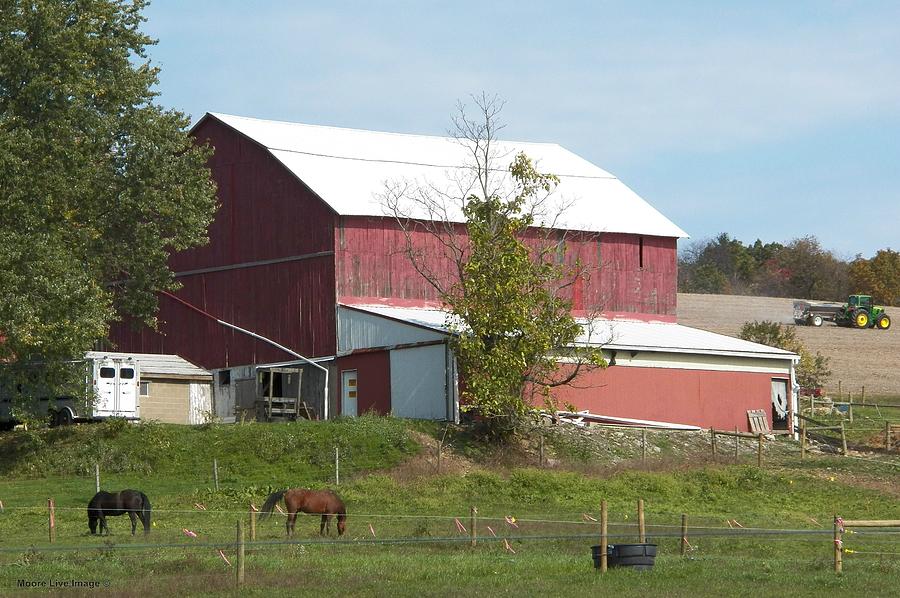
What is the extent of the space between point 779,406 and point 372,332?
52.7 ft

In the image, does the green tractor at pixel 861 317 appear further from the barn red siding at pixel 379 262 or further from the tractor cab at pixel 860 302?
the barn red siding at pixel 379 262

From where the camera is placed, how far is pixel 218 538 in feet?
89.6

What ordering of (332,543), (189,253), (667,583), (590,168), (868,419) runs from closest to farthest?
(667,583)
(332,543)
(189,253)
(868,419)
(590,168)

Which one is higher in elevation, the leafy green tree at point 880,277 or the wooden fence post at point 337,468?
the leafy green tree at point 880,277

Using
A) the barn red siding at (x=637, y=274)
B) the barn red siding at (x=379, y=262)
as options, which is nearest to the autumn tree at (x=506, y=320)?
the barn red siding at (x=379, y=262)

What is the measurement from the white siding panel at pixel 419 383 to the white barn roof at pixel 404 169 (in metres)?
6.56

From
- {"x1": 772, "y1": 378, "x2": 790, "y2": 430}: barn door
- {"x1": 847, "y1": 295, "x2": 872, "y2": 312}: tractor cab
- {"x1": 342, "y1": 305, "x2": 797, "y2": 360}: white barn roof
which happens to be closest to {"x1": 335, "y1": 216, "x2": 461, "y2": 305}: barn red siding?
{"x1": 342, "y1": 305, "x2": 797, "y2": 360}: white barn roof

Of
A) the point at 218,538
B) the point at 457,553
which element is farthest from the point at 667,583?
the point at 218,538

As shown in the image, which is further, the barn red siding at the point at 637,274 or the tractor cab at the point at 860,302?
the tractor cab at the point at 860,302

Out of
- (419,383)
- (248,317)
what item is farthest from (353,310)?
(248,317)

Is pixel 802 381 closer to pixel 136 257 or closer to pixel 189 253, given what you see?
pixel 189 253

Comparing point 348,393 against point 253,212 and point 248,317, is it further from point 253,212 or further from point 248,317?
point 253,212

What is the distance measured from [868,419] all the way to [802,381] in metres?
10.9

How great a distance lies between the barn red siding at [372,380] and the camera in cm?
4566
